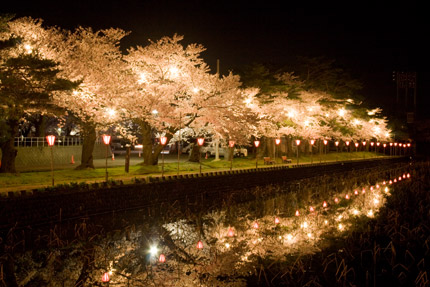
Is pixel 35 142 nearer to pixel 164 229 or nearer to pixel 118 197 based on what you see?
pixel 118 197

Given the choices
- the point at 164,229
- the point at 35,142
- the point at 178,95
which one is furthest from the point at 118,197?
the point at 35,142

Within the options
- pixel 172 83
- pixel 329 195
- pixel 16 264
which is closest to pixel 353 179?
pixel 329 195

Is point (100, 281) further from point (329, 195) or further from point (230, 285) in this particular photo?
point (329, 195)

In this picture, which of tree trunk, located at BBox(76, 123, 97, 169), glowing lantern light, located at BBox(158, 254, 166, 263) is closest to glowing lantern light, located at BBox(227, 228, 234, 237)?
glowing lantern light, located at BBox(158, 254, 166, 263)

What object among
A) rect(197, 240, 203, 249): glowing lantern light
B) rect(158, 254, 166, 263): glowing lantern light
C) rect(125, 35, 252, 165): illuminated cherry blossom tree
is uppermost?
rect(125, 35, 252, 165): illuminated cherry blossom tree

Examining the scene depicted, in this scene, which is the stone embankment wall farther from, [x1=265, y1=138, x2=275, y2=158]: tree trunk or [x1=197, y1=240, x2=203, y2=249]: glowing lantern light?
[x1=265, y1=138, x2=275, y2=158]: tree trunk

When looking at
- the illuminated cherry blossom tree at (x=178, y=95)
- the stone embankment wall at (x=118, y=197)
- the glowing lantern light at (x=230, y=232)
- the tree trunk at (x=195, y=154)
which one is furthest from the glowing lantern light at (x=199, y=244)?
the tree trunk at (x=195, y=154)

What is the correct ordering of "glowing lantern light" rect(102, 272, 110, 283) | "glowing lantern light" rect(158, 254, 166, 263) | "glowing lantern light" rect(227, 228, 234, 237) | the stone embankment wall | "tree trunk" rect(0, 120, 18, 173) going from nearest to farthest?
"glowing lantern light" rect(102, 272, 110, 283) < "glowing lantern light" rect(158, 254, 166, 263) < "glowing lantern light" rect(227, 228, 234, 237) < the stone embankment wall < "tree trunk" rect(0, 120, 18, 173)

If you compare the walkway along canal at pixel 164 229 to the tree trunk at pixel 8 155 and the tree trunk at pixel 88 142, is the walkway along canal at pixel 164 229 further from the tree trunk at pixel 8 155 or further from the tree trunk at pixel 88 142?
the tree trunk at pixel 8 155

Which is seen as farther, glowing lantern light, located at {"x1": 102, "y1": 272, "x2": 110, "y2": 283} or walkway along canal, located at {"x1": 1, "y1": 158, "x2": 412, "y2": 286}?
walkway along canal, located at {"x1": 1, "y1": 158, "x2": 412, "y2": 286}

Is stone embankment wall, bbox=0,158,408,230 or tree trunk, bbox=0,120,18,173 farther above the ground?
tree trunk, bbox=0,120,18,173

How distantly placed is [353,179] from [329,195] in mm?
7705

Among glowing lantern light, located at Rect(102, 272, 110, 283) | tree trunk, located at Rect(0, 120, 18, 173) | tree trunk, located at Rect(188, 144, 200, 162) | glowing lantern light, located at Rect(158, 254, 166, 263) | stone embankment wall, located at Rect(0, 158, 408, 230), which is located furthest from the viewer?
tree trunk, located at Rect(188, 144, 200, 162)

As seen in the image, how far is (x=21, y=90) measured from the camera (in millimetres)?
16547
